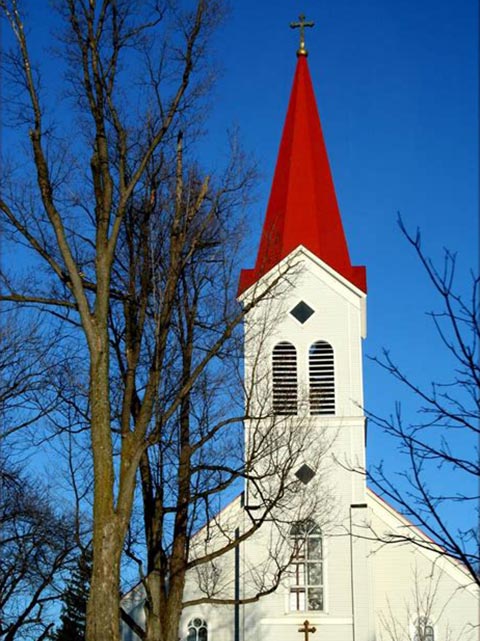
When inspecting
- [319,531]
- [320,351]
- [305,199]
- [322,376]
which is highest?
[305,199]

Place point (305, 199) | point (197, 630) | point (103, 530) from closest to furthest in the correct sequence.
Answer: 1. point (103, 530)
2. point (197, 630)
3. point (305, 199)

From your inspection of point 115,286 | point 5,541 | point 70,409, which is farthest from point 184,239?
point 5,541

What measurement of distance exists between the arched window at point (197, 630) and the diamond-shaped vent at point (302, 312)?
764 centimetres

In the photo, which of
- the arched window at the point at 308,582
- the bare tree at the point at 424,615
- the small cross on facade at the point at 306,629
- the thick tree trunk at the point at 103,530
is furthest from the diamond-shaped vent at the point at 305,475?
the thick tree trunk at the point at 103,530

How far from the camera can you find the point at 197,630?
Result: 77.3 ft

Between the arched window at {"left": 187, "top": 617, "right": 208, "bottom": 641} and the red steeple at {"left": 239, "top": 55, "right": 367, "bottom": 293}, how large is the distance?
7.91 meters

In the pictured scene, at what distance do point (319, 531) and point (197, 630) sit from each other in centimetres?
365

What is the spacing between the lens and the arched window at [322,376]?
966 inches

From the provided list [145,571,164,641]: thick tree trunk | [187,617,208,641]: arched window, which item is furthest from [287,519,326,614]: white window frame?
[145,571,164,641]: thick tree trunk

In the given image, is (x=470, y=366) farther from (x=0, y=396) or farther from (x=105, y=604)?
(x=0, y=396)

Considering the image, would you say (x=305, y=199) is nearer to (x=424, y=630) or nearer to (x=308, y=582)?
(x=308, y=582)

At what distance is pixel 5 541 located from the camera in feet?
61.6

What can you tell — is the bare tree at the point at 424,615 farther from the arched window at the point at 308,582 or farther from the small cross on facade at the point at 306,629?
the small cross on facade at the point at 306,629

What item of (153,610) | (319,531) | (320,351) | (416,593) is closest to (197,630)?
(319,531)
